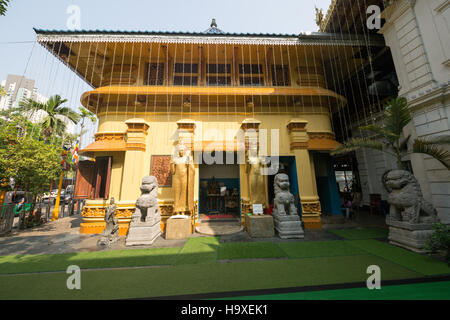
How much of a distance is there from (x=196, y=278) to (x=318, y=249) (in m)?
3.65

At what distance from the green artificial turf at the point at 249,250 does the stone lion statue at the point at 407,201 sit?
384 cm

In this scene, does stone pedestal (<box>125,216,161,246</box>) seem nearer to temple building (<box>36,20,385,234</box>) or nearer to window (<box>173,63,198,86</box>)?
temple building (<box>36,20,385,234</box>)

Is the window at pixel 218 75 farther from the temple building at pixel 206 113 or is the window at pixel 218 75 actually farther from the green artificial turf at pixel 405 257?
the green artificial turf at pixel 405 257

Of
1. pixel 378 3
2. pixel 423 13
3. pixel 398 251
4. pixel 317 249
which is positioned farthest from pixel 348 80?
pixel 317 249

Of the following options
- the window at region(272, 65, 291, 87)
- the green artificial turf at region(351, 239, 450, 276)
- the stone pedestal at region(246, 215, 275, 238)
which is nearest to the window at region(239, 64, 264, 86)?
the window at region(272, 65, 291, 87)

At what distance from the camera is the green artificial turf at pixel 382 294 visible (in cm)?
267

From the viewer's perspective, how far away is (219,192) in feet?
31.0

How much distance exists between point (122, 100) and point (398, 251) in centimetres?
1189

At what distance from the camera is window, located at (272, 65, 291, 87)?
30.2 ft

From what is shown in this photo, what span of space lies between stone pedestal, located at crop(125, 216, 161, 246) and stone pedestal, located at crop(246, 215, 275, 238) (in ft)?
11.6

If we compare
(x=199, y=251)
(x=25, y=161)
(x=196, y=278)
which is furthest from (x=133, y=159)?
(x=196, y=278)

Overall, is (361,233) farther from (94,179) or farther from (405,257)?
(94,179)

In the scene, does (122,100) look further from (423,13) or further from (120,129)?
(423,13)

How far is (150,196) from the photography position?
19.6 ft
